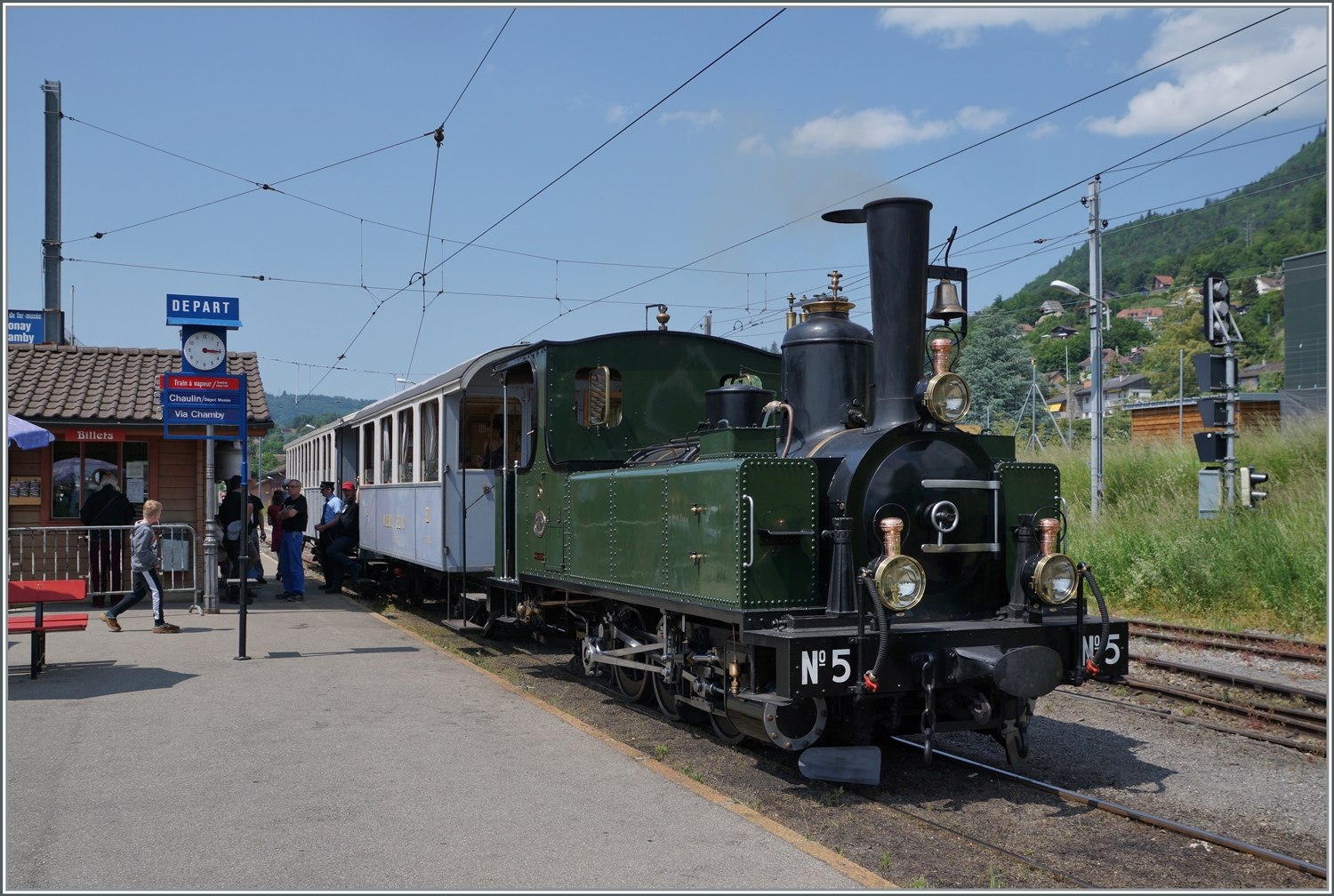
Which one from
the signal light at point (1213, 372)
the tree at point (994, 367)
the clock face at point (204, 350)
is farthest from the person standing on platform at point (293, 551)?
the tree at point (994, 367)

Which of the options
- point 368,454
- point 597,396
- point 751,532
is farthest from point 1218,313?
point 368,454

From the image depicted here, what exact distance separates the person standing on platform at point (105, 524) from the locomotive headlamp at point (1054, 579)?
37.9ft

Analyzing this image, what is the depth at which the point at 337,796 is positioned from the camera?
550 cm

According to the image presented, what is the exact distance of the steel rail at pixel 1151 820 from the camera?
15.5ft

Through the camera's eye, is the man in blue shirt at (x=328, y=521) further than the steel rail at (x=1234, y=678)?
Yes

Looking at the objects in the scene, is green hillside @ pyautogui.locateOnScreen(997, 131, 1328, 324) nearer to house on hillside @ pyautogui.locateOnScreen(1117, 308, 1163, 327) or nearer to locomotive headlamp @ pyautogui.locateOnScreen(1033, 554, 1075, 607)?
house on hillside @ pyautogui.locateOnScreen(1117, 308, 1163, 327)

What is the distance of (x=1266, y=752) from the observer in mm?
6984

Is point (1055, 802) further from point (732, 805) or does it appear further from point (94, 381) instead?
point (94, 381)

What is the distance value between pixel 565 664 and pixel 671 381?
3.31 metres

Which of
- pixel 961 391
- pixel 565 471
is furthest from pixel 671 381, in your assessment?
pixel 961 391

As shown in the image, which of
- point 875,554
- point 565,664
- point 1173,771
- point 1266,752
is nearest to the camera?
point 875,554

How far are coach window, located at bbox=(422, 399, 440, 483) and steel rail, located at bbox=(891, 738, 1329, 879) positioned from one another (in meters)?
6.58

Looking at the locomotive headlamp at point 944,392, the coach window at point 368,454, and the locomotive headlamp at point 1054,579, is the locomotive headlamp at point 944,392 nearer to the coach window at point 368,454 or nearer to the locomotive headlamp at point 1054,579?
the locomotive headlamp at point 1054,579

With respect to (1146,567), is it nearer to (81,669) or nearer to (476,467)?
(476,467)
